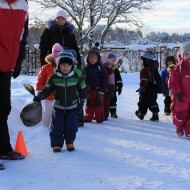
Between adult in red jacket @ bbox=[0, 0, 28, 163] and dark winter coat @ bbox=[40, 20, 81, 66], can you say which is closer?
adult in red jacket @ bbox=[0, 0, 28, 163]

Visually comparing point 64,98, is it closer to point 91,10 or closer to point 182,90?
point 182,90

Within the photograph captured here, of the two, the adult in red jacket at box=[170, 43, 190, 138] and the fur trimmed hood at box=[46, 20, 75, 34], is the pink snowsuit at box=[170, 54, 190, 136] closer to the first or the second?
the adult in red jacket at box=[170, 43, 190, 138]

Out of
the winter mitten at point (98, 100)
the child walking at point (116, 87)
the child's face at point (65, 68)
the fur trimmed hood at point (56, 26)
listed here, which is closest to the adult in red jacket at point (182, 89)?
the winter mitten at point (98, 100)

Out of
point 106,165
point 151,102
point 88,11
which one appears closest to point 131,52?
point 88,11

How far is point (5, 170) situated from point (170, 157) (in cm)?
200

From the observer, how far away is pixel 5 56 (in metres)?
4.29

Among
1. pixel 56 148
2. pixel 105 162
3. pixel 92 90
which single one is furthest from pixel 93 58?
pixel 105 162

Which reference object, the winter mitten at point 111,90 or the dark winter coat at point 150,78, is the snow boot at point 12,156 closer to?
the winter mitten at point 111,90

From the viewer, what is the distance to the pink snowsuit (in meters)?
6.40

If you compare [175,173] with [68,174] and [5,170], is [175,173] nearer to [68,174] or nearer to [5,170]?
[68,174]

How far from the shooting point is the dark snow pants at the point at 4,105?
14.5ft

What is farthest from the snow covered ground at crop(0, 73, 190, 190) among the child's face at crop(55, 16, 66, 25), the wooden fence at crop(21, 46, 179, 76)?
the wooden fence at crop(21, 46, 179, 76)

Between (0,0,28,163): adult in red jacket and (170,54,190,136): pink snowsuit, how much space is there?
2743mm

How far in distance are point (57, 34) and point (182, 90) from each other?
7.79ft
